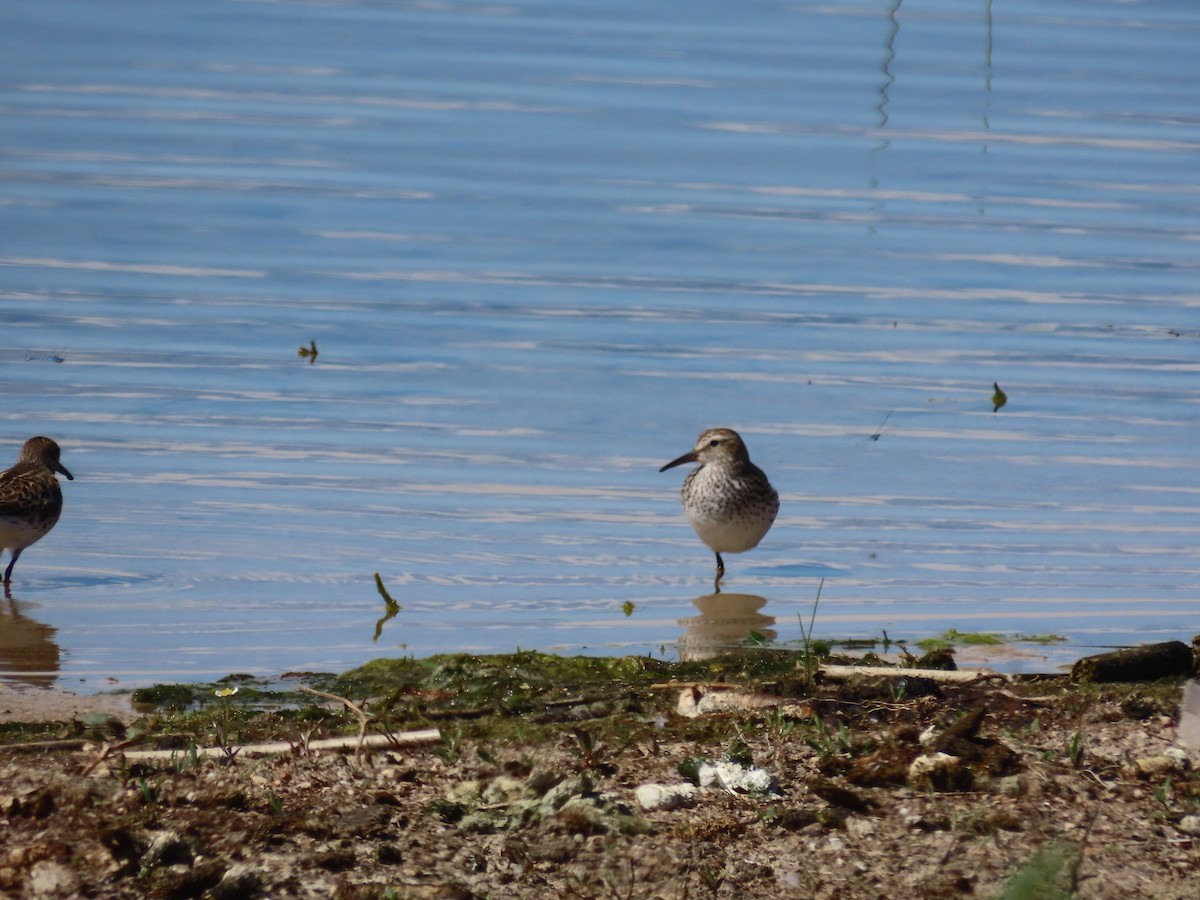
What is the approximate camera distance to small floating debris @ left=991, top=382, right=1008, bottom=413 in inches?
542

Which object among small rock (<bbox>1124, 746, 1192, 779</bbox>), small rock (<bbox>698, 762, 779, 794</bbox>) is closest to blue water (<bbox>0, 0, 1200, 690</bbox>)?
small rock (<bbox>1124, 746, 1192, 779</bbox>)

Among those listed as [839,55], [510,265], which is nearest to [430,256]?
[510,265]

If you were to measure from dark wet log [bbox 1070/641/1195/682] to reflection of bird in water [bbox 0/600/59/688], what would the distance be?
4.31 meters

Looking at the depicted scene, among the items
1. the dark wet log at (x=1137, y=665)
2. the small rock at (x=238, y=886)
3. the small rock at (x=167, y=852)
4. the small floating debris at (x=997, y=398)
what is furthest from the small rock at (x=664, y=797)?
the small floating debris at (x=997, y=398)

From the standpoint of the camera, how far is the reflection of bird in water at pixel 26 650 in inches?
333

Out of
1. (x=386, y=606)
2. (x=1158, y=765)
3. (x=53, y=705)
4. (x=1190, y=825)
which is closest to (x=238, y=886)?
(x=1190, y=825)

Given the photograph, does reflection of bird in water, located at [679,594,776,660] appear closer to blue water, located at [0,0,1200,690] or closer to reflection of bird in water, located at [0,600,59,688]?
blue water, located at [0,0,1200,690]

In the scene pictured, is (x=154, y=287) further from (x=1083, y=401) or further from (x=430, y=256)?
(x=1083, y=401)

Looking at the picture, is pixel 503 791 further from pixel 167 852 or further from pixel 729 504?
pixel 729 504

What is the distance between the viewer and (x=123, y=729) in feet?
22.0

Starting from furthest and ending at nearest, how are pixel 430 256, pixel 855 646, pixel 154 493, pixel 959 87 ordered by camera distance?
pixel 959 87 < pixel 430 256 < pixel 154 493 < pixel 855 646

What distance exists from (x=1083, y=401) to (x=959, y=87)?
10952 mm

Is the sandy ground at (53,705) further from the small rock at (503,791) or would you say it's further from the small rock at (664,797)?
the small rock at (664,797)

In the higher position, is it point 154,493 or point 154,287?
point 154,287
